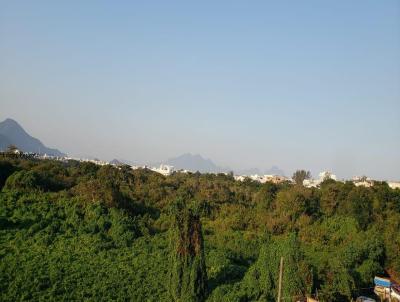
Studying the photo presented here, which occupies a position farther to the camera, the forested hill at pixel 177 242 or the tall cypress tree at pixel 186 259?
the forested hill at pixel 177 242

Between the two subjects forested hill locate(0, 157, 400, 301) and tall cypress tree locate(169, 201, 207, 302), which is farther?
forested hill locate(0, 157, 400, 301)

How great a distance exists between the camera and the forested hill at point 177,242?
16.2 m

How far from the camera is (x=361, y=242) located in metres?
24.7

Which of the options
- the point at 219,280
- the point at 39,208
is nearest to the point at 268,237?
the point at 219,280

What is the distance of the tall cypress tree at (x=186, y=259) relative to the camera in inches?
630

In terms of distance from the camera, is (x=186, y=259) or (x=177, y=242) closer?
(x=186, y=259)

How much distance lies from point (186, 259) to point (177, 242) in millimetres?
705

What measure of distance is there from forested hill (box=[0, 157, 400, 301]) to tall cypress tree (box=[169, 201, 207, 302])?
4cm

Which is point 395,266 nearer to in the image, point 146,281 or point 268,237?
point 268,237

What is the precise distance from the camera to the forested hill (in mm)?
16156

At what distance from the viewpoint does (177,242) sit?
16.5 meters

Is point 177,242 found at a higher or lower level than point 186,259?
higher

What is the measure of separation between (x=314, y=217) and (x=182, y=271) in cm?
1863

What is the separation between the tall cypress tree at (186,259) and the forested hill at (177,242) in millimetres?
38
